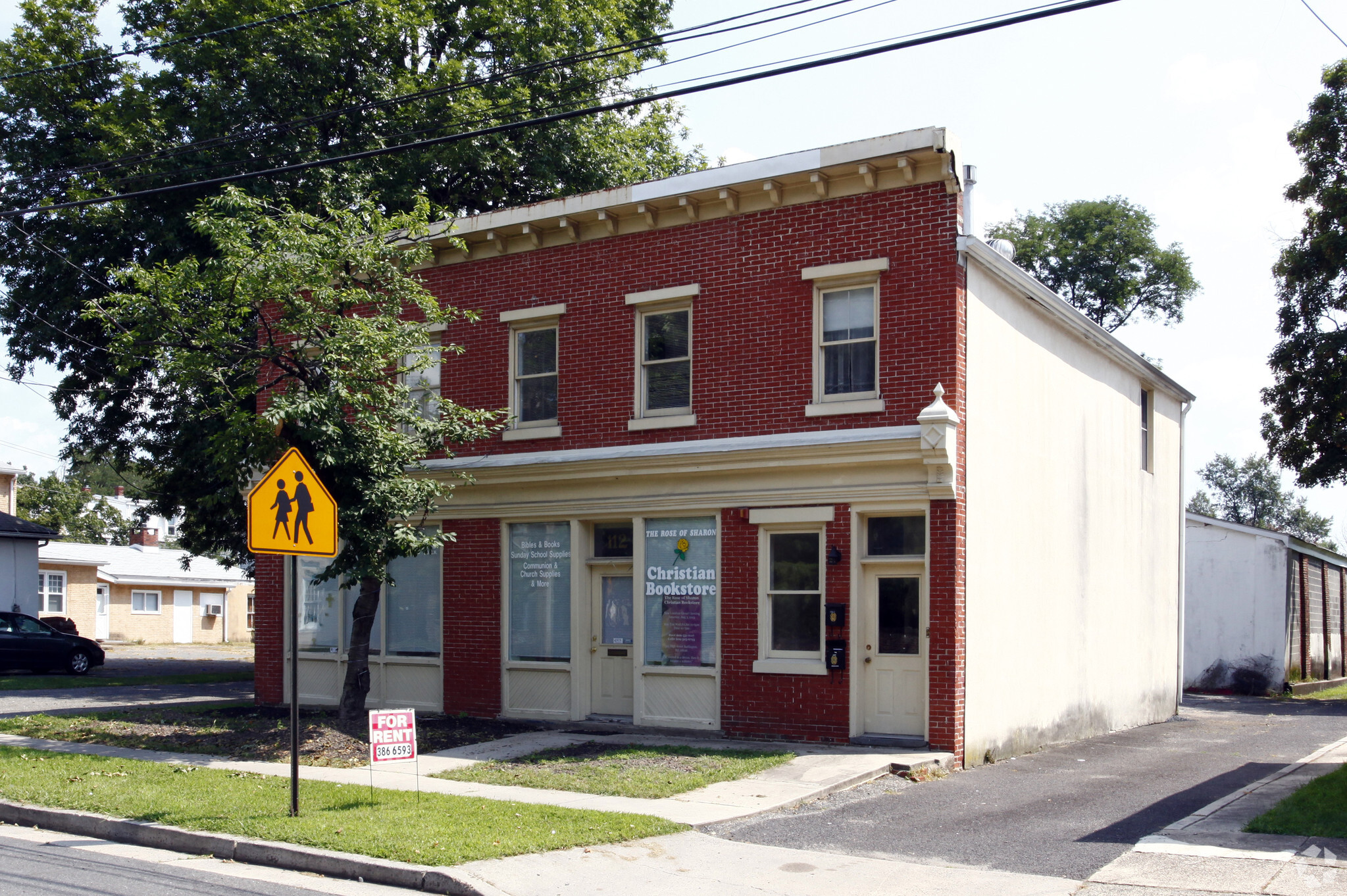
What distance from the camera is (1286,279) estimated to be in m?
30.6

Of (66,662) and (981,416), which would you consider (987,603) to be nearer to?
(981,416)

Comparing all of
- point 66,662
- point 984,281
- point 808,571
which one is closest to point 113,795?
point 808,571

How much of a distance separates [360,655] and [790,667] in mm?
5892

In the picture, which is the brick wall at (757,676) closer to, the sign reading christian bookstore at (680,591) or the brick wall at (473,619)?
the sign reading christian bookstore at (680,591)

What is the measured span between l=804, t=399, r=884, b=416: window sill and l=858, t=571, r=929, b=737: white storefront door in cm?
205

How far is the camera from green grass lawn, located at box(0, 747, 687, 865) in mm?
9102

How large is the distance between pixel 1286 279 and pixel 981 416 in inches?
813

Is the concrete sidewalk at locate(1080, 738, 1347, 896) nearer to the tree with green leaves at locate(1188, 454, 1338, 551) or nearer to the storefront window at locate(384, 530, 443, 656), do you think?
the storefront window at locate(384, 530, 443, 656)

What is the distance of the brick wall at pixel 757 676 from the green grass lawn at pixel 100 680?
1652 cm

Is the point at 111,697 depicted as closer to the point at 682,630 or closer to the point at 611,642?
the point at 611,642

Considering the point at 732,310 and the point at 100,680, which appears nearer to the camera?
the point at 732,310

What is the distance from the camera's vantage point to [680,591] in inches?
623

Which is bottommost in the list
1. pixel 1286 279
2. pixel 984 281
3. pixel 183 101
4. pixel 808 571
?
pixel 808 571

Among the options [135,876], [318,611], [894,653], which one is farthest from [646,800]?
[318,611]
